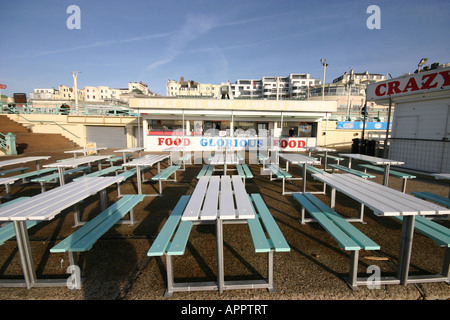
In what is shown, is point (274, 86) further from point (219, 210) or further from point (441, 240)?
point (219, 210)

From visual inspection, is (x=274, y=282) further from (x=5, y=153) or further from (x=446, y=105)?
(x=5, y=153)

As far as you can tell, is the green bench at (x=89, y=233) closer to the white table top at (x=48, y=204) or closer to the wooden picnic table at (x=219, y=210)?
the white table top at (x=48, y=204)

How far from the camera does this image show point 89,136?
17516mm

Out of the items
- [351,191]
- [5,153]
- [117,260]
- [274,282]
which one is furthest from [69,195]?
[5,153]

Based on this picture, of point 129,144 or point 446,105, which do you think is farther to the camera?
point 129,144

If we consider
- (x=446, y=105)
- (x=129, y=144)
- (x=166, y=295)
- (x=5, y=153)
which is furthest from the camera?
(x=129, y=144)

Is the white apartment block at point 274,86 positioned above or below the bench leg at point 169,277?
above

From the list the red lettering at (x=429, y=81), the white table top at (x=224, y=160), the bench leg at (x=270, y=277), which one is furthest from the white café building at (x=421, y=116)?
the bench leg at (x=270, y=277)

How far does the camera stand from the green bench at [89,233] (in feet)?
7.52

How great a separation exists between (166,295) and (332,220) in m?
2.45

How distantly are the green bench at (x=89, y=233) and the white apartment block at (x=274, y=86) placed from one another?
260 ft

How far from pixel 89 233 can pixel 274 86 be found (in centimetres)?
8779

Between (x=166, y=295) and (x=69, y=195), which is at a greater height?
(x=69, y=195)

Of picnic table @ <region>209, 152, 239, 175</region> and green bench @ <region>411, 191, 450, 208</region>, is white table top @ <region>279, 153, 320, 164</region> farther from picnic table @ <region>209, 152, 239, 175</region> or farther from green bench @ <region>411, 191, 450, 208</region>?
green bench @ <region>411, 191, 450, 208</region>
